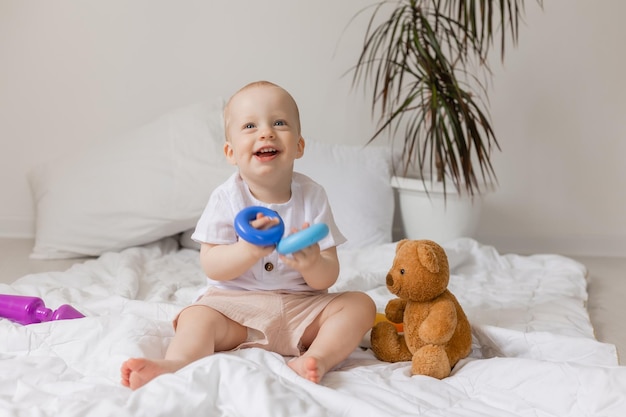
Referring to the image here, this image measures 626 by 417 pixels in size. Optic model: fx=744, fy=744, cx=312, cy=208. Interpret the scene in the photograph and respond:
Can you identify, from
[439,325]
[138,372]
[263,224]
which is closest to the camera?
[138,372]

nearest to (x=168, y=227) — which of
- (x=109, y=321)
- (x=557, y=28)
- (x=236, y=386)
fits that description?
(x=109, y=321)

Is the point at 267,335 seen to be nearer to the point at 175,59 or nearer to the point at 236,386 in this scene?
the point at 236,386

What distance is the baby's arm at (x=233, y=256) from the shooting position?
3.80 feet

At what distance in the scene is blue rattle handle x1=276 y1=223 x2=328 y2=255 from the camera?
109 centimetres

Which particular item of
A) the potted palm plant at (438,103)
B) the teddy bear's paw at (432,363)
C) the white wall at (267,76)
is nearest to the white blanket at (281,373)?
the teddy bear's paw at (432,363)

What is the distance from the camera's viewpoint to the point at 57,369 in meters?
1.17

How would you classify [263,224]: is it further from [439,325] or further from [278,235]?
[439,325]

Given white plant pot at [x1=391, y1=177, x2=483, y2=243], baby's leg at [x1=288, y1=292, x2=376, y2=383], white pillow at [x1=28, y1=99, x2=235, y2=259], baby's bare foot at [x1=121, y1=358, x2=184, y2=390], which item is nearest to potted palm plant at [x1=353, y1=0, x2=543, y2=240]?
white plant pot at [x1=391, y1=177, x2=483, y2=243]

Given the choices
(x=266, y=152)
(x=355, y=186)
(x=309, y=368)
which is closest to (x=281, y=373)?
(x=309, y=368)

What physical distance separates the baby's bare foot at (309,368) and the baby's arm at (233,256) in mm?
178

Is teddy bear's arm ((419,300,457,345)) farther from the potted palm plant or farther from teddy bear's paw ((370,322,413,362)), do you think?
the potted palm plant

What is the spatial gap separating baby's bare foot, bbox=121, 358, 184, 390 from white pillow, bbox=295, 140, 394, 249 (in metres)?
1.20

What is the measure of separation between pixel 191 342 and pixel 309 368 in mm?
197

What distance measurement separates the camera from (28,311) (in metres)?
1.42
